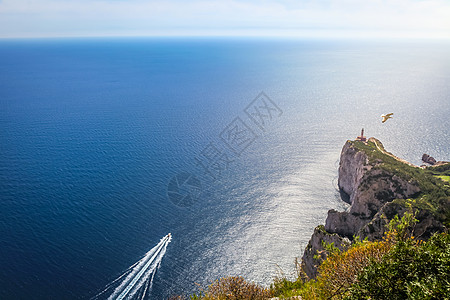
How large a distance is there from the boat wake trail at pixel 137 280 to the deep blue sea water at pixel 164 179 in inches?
A: 48.2

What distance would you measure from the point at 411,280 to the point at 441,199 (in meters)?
36.2

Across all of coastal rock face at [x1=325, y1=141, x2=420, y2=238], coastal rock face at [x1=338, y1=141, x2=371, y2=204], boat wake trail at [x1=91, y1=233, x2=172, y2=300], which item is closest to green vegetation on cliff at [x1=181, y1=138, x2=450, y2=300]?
boat wake trail at [x1=91, y1=233, x2=172, y2=300]

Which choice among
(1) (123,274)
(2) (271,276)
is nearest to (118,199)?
(1) (123,274)

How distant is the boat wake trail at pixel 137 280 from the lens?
136 feet

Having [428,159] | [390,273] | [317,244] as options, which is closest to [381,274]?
[390,273]

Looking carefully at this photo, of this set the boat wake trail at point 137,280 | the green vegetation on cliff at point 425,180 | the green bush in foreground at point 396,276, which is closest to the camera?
the green bush in foreground at point 396,276

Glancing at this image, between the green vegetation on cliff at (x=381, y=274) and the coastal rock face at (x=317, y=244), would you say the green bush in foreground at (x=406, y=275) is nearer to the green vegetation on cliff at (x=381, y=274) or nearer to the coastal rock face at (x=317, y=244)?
the green vegetation on cliff at (x=381, y=274)

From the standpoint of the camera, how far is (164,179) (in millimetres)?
70188

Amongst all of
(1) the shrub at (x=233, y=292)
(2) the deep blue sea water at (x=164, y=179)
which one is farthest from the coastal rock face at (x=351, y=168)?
(1) the shrub at (x=233, y=292)

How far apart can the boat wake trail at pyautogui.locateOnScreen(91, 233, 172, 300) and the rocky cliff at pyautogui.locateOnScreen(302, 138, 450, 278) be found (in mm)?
24772

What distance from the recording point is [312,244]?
42.7 metres

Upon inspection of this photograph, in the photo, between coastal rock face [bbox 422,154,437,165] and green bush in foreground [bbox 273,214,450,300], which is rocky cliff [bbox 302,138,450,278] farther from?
coastal rock face [bbox 422,154,437,165]

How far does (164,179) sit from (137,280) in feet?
97.8

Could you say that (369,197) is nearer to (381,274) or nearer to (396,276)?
(396,276)
